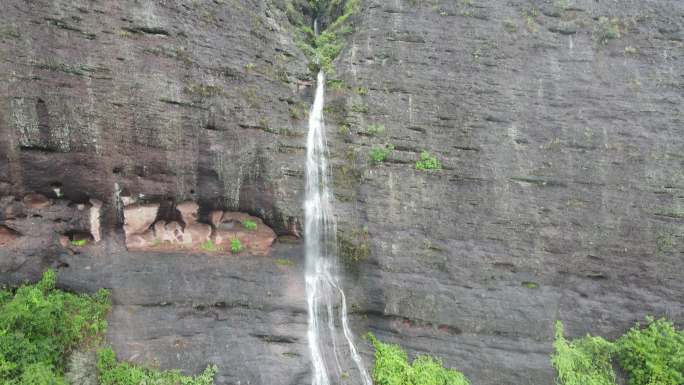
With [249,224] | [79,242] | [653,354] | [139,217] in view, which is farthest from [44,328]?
[653,354]

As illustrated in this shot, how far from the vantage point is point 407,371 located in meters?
8.13

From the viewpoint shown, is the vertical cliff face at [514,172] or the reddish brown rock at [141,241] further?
the vertical cliff face at [514,172]

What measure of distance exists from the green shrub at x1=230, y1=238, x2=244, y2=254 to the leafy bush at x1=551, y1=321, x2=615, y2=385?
23.4 feet

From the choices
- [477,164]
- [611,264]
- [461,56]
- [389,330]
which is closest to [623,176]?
[611,264]

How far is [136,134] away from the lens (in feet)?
27.3

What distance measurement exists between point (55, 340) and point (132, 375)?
1394 millimetres

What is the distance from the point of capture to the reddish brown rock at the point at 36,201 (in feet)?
25.8

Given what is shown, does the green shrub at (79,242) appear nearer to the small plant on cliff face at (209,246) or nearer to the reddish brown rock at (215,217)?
the small plant on cliff face at (209,246)

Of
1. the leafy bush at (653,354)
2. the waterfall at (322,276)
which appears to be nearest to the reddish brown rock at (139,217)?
the waterfall at (322,276)

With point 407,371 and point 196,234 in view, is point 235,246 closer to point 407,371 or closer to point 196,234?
point 196,234

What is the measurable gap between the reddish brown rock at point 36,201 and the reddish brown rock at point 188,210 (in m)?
2.43

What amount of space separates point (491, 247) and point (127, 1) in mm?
9763

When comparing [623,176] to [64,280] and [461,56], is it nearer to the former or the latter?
[461,56]

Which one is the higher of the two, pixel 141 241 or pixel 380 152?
pixel 380 152
